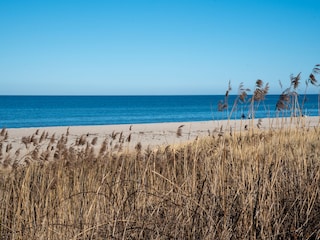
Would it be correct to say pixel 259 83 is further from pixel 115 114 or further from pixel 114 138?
pixel 115 114

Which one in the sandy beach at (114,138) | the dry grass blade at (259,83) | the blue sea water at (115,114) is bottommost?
the blue sea water at (115,114)

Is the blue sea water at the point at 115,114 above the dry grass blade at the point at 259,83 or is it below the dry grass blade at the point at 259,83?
below

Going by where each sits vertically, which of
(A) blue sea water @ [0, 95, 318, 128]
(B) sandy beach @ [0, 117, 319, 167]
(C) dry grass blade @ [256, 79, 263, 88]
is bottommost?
(A) blue sea water @ [0, 95, 318, 128]

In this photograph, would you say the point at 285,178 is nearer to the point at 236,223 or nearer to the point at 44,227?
the point at 236,223

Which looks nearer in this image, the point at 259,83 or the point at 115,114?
the point at 259,83

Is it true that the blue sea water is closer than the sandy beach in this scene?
No

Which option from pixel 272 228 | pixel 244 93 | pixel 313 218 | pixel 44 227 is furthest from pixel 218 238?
pixel 244 93

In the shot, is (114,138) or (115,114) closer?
(114,138)

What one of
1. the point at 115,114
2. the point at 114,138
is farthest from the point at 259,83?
the point at 115,114

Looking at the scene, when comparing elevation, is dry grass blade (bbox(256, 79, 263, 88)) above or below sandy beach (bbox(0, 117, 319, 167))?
above

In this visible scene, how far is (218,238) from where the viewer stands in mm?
2768

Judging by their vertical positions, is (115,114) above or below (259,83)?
below

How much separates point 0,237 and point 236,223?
1.78 metres

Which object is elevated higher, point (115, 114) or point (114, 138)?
point (114, 138)
